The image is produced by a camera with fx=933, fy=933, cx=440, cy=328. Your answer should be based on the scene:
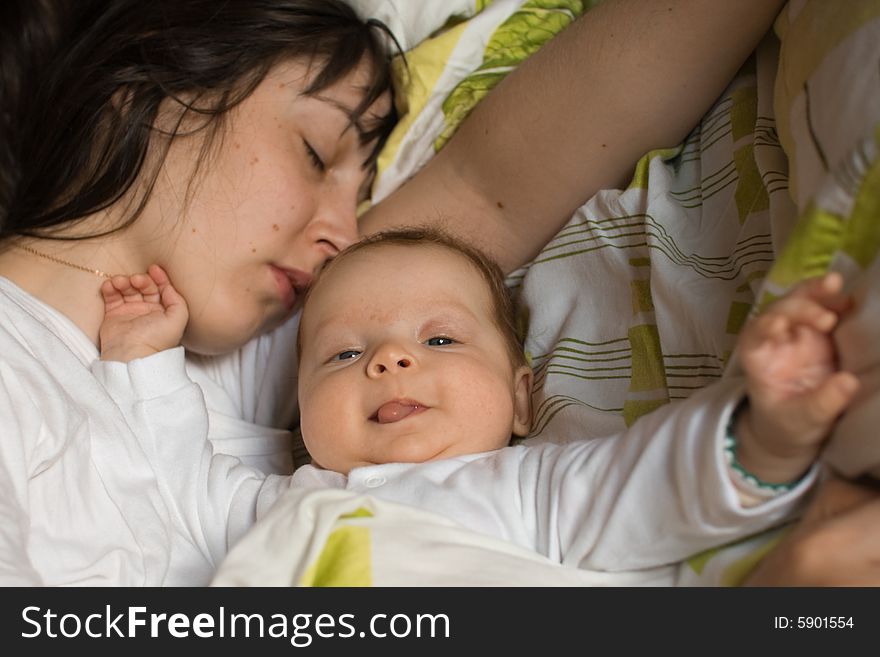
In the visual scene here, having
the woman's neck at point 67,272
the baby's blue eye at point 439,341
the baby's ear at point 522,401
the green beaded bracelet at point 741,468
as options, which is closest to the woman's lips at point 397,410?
the baby's blue eye at point 439,341

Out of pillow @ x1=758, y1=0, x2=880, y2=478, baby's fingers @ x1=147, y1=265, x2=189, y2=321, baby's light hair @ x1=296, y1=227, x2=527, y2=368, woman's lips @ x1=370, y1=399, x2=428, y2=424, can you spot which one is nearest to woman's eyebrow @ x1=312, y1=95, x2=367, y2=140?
baby's light hair @ x1=296, y1=227, x2=527, y2=368

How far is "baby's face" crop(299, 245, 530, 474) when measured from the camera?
112 cm

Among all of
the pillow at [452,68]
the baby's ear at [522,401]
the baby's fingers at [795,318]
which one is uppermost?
the pillow at [452,68]

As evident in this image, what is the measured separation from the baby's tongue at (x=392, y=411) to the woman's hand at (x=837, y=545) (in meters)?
0.48

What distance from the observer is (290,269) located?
4.81ft

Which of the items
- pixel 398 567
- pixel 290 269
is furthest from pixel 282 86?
pixel 398 567

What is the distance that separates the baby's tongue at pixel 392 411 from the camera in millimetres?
1114

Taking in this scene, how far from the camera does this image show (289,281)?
148 centimetres

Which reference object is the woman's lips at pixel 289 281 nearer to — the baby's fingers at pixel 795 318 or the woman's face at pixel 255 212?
the woman's face at pixel 255 212

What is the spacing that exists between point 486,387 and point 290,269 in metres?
0.46

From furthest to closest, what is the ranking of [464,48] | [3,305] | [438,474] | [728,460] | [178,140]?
[464,48] → [178,140] → [3,305] → [438,474] → [728,460]

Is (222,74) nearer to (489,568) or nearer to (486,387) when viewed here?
(486,387)
